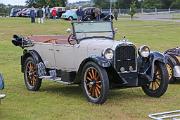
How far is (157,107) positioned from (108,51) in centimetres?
140

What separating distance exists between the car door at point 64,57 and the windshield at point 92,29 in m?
0.35

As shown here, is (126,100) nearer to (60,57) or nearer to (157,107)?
(157,107)

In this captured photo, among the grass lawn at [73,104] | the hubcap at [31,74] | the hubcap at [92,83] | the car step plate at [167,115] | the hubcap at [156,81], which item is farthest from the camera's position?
the hubcap at [31,74]

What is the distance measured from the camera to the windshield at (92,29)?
11.0 m

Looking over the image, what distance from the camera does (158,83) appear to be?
10.5 metres

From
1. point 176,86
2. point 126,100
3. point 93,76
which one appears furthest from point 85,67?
point 176,86

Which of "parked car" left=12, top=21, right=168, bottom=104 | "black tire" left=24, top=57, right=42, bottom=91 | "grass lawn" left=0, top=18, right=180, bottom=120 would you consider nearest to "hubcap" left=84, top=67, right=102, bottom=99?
"parked car" left=12, top=21, right=168, bottom=104

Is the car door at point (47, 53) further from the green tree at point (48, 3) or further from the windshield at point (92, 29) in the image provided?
the green tree at point (48, 3)

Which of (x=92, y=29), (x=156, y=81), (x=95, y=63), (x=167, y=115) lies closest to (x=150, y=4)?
(x=92, y=29)

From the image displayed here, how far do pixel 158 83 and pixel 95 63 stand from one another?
5.14 ft

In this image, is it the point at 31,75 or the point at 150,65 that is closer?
the point at 150,65

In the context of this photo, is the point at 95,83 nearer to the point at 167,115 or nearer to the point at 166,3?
the point at 167,115

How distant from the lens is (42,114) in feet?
29.1

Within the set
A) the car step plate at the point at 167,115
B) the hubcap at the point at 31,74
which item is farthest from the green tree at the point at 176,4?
the car step plate at the point at 167,115
